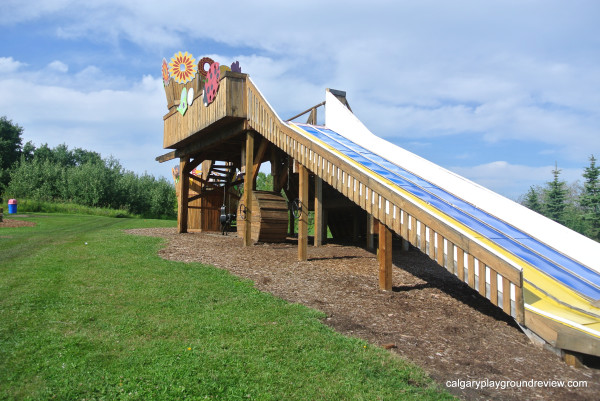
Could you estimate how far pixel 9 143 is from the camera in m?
48.2

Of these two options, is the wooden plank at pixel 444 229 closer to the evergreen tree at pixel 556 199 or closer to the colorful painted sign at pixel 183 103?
the colorful painted sign at pixel 183 103

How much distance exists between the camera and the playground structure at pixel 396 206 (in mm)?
4871

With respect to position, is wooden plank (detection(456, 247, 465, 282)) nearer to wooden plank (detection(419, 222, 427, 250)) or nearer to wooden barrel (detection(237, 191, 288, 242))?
wooden plank (detection(419, 222, 427, 250))

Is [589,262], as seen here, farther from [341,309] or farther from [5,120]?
[5,120]

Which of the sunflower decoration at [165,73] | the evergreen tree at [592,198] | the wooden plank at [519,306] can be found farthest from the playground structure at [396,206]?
the evergreen tree at [592,198]

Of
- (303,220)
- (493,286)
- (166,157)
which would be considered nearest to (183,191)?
(166,157)

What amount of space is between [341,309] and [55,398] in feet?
11.3

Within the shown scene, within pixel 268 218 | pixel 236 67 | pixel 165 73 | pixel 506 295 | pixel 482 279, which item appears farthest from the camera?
pixel 165 73

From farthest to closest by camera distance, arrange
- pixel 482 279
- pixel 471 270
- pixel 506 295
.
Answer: pixel 471 270
pixel 482 279
pixel 506 295

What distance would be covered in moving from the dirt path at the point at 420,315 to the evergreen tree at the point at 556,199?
19.4 m

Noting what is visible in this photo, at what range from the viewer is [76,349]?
13.2ft

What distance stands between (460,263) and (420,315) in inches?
33.9

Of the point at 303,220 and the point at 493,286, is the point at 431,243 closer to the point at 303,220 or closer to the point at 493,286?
the point at 493,286

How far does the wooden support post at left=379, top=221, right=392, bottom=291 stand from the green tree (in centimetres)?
4968
